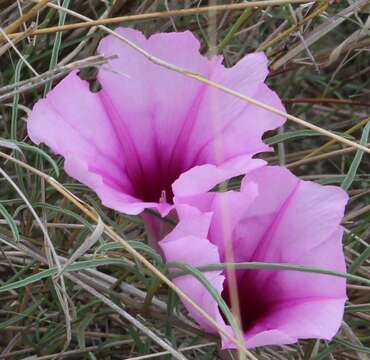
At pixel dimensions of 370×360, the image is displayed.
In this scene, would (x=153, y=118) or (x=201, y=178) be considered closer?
(x=201, y=178)

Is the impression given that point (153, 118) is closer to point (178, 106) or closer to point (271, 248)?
point (178, 106)

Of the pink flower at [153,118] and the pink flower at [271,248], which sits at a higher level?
the pink flower at [153,118]

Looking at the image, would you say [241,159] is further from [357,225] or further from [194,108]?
[357,225]

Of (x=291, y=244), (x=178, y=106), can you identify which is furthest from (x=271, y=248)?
(x=178, y=106)

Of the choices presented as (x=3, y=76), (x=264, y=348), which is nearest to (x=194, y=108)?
(x=264, y=348)
